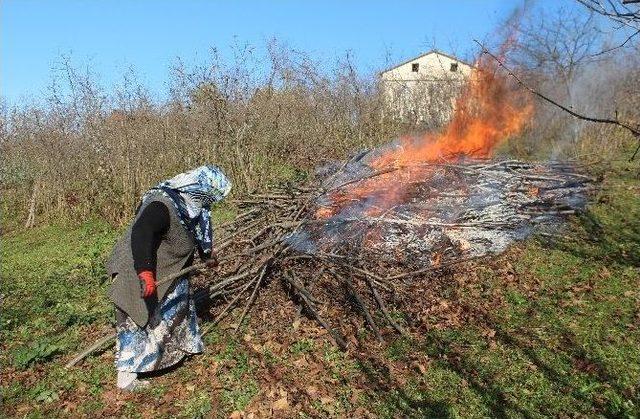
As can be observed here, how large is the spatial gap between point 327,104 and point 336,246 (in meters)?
9.68

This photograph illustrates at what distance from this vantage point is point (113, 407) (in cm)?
439

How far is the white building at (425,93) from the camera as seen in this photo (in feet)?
51.9

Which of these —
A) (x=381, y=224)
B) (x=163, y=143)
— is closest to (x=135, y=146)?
(x=163, y=143)

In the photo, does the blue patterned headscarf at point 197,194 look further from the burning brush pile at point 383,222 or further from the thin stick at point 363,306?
the thin stick at point 363,306

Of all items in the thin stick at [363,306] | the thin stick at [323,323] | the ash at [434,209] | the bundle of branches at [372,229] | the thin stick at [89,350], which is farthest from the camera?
the ash at [434,209]

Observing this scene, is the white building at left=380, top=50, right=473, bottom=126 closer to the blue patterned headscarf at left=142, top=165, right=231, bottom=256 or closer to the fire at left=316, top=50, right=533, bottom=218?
the fire at left=316, top=50, right=533, bottom=218

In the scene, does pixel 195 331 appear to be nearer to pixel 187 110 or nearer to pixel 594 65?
pixel 187 110

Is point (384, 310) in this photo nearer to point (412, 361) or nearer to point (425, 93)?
point (412, 361)

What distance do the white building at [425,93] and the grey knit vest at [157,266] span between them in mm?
12531

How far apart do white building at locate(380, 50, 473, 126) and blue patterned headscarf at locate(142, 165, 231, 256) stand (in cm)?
1211

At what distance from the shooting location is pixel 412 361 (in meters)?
4.90

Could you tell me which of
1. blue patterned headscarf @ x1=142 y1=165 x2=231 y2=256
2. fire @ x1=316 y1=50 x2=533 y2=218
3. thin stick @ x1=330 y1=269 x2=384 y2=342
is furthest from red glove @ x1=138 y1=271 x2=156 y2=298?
fire @ x1=316 y1=50 x2=533 y2=218

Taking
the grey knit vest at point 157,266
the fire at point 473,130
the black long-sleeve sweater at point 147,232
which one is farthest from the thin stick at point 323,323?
the fire at point 473,130

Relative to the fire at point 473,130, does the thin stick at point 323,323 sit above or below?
below
